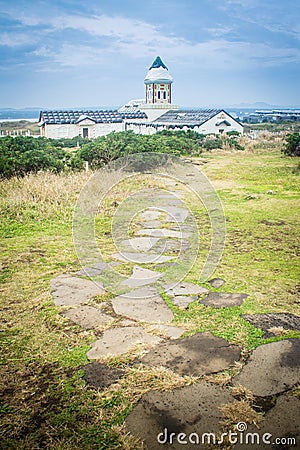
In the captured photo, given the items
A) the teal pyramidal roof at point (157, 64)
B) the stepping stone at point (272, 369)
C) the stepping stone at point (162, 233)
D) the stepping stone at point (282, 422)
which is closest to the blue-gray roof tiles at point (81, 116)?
the teal pyramidal roof at point (157, 64)

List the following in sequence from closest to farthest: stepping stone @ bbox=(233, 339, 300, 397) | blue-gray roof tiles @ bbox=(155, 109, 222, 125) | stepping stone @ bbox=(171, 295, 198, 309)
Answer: stepping stone @ bbox=(233, 339, 300, 397) < stepping stone @ bbox=(171, 295, 198, 309) < blue-gray roof tiles @ bbox=(155, 109, 222, 125)

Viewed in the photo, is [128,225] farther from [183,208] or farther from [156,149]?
[156,149]

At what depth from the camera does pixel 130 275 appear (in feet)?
17.0

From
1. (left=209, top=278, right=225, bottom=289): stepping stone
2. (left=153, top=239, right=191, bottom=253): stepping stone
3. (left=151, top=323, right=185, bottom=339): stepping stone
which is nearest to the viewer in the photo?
(left=151, top=323, right=185, bottom=339): stepping stone

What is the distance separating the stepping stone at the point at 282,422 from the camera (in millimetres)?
2521

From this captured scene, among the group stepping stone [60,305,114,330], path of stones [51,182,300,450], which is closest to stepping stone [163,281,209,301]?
path of stones [51,182,300,450]

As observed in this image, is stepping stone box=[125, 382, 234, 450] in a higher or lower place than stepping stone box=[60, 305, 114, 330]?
lower

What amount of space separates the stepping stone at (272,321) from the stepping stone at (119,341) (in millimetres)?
1002

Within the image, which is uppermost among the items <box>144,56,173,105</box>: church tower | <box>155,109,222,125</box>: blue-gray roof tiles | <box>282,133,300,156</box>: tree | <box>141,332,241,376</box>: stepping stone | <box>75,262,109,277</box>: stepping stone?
<box>144,56,173,105</box>: church tower

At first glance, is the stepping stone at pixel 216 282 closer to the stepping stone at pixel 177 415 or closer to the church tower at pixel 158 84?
the stepping stone at pixel 177 415

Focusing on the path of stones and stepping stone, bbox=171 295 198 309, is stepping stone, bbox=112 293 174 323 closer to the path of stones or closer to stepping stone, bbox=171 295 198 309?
the path of stones

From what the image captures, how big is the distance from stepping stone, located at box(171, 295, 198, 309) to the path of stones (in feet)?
0.04

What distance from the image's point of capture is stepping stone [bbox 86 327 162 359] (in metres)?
3.46

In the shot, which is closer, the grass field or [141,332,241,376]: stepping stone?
the grass field
